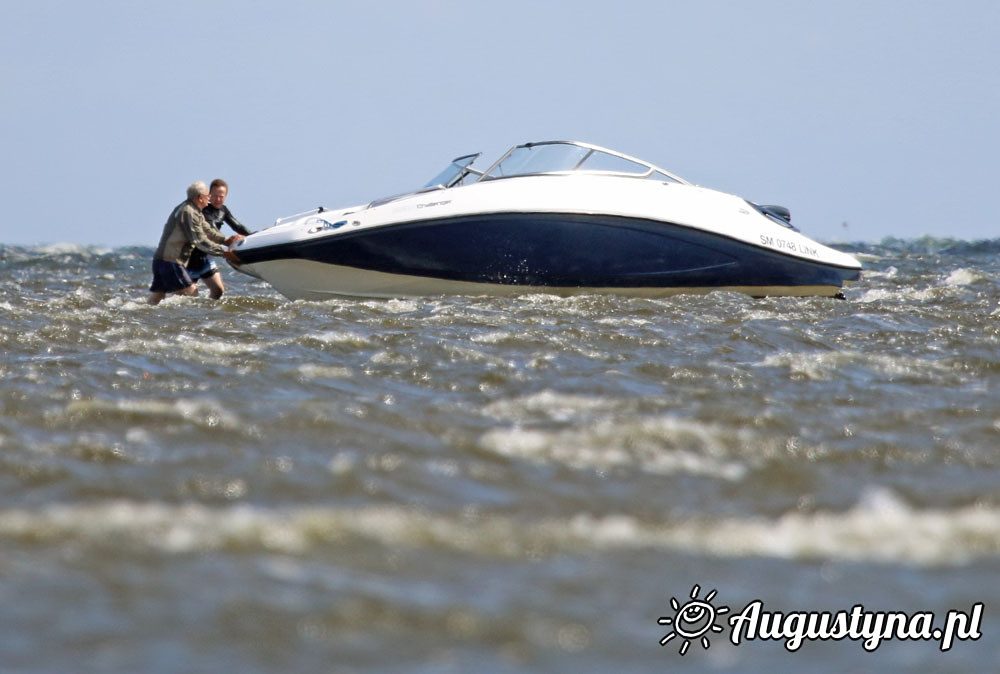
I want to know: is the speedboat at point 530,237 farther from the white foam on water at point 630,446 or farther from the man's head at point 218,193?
the white foam on water at point 630,446

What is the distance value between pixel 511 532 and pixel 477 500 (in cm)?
31

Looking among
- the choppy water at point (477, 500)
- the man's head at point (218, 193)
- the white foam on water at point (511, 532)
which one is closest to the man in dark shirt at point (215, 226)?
the man's head at point (218, 193)

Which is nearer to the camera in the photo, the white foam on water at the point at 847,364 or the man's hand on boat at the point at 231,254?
the white foam on water at the point at 847,364

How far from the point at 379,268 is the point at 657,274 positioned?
8.37 feet

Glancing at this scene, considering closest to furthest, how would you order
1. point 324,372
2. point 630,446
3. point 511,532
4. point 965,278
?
point 511,532 → point 630,446 → point 324,372 → point 965,278

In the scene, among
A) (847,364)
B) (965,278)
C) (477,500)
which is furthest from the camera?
(965,278)

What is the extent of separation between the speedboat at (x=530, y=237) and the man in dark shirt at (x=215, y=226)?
0.60 m

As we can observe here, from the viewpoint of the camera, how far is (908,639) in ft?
7.68

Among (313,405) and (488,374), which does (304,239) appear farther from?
(313,405)

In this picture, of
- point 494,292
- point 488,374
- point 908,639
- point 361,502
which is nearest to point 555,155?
point 494,292

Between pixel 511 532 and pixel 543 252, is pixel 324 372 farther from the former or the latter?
pixel 543 252

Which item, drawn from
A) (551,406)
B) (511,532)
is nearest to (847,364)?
(551,406)

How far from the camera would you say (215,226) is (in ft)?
33.0

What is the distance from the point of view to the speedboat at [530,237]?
9227 millimetres
